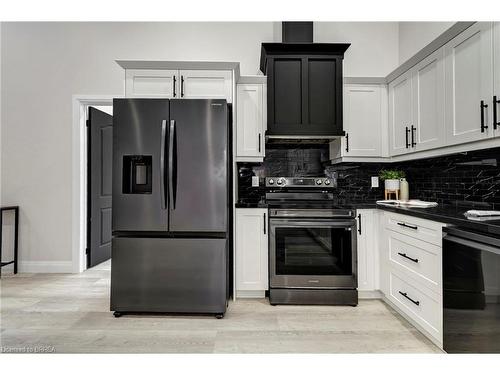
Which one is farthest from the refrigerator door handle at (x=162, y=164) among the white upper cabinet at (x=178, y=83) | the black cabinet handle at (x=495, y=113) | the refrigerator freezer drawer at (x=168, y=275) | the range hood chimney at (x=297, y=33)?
the black cabinet handle at (x=495, y=113)

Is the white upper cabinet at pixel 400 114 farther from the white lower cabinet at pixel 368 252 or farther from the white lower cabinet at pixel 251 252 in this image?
the white lower cabinet at pixel 251 252

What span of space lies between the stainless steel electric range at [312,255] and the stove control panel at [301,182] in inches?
23.1

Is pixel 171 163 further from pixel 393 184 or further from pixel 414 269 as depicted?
pixel 393 184

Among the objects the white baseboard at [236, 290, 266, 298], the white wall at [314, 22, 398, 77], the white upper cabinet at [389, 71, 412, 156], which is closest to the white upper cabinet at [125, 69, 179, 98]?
the white wall at [314, 22, 398, 77]

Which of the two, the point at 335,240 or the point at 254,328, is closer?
the point at 254,328

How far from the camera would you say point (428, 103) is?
A: 2.41 metres

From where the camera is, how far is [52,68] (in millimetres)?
3592

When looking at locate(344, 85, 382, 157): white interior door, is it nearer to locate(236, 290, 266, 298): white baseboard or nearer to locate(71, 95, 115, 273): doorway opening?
locate(236, 290, 266, 298): white baseboard

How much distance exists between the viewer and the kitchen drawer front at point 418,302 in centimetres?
191

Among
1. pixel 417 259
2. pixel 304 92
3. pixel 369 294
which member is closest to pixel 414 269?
pixel 417 259

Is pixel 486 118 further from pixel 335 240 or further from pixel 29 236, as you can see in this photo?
pixel 29 236

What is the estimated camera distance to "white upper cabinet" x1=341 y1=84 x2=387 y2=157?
120 inches

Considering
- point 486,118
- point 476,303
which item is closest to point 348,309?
point 476,303

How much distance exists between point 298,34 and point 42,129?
3134 millimetres
